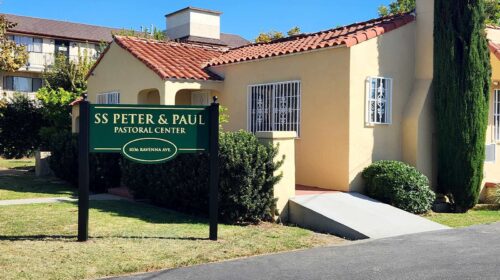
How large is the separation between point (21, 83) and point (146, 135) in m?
32.1

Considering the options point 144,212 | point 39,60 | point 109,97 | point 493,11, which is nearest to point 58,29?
point 39,60

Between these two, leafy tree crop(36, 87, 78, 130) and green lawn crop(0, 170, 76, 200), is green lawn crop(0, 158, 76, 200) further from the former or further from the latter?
leafy tree crop(36, 87, 78, 130)

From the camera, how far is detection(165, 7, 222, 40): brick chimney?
22.0 metres

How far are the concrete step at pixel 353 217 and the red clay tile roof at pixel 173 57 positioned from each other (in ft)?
17.8

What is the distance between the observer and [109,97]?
1745cm

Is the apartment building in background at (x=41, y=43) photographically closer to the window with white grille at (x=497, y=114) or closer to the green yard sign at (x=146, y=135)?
the window with white grille at (x=497, y=114)

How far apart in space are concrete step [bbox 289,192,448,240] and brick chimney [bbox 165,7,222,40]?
13.2 m

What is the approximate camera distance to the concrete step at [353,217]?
9.12m

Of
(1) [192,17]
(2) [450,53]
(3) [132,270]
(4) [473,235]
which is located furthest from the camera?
(1) [192,17]

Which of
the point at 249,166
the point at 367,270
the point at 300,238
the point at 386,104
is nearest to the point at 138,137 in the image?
the point at 249,166

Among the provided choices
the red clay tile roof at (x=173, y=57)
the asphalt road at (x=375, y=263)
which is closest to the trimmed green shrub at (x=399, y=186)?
the asphalt road at (x=375, y=263)

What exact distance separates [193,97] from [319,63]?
503 centimetres

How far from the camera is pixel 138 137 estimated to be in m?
8.38

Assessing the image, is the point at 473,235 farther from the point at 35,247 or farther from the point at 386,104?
the point at 35,247
